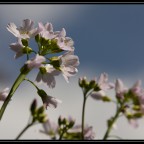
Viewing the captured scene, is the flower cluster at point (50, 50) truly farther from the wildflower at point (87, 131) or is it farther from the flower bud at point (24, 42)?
the wildflower at point (87, 131)

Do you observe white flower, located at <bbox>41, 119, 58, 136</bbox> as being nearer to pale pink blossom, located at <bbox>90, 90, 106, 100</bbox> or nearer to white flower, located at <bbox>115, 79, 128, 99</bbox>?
pale pink blossom, located at <bbox>90, 90, 106, 100</bbox>

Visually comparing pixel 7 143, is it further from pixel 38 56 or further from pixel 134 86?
pixel 134 86

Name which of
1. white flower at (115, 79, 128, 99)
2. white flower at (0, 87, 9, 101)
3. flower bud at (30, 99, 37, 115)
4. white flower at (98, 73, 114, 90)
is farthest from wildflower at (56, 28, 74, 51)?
white flower at (115, 79, 128, 99)

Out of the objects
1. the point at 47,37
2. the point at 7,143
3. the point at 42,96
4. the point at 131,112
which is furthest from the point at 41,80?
the point at 131,112

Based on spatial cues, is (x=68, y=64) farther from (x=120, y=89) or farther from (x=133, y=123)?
(x=133, y=123)

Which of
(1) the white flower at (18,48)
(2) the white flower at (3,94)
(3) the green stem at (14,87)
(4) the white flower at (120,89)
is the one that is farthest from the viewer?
(4) the white flower at (120,89)

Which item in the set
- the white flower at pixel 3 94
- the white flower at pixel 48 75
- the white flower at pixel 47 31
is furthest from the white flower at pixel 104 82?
the white flower at pixel 3 94

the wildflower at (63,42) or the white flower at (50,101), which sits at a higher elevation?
the wildflower at (63,42)

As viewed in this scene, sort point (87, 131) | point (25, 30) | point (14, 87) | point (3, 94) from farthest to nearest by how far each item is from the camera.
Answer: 1. point (87, 131)
2. point (25, 30)
3. point (3, 94)
4. point (14, 87)

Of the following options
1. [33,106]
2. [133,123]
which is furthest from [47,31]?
[133,123]
